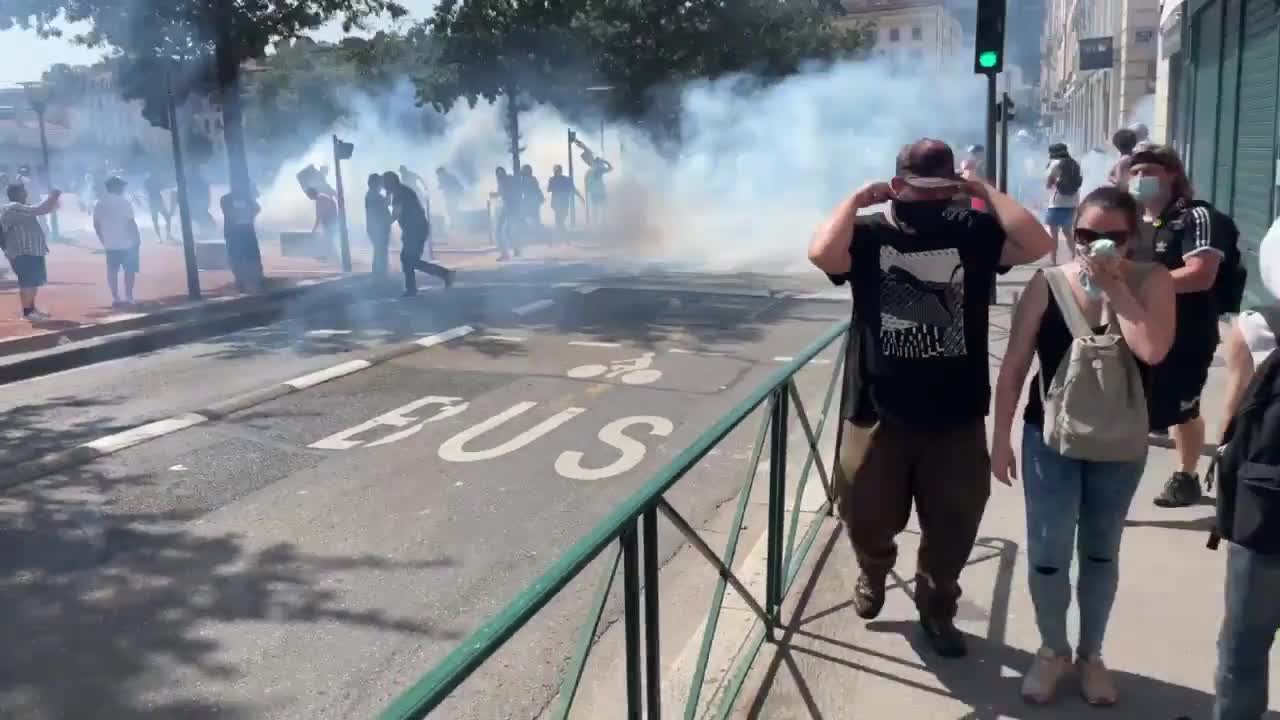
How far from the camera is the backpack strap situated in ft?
9.77

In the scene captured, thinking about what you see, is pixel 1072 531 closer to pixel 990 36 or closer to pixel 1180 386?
pixel 1180 386

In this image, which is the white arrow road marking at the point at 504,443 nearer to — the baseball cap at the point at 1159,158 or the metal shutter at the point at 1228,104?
the baseball cap at the point at 1159,158

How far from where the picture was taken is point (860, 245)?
3297 mm

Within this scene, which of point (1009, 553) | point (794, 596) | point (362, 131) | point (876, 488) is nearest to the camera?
point (876, 488)

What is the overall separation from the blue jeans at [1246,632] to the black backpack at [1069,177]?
37.8 ft

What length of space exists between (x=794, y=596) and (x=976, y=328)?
127 cm

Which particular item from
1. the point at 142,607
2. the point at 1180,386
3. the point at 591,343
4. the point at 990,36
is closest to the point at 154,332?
the point at 591,343

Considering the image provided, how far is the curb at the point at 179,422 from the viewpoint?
6.40 meters

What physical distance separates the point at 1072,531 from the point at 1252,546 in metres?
0.65

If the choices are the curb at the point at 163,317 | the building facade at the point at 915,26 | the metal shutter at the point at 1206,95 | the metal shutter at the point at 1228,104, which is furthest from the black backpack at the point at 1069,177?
the building facade at the point at 915,26

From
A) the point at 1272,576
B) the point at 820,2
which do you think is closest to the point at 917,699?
the point at 1272,576

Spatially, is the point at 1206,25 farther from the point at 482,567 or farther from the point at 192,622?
the point at 192,622

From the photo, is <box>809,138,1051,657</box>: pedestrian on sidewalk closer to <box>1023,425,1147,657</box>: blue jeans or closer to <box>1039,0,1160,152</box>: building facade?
<box>1023,425,1147,657</box>: blue jeans

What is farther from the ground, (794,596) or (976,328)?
(976,328)
